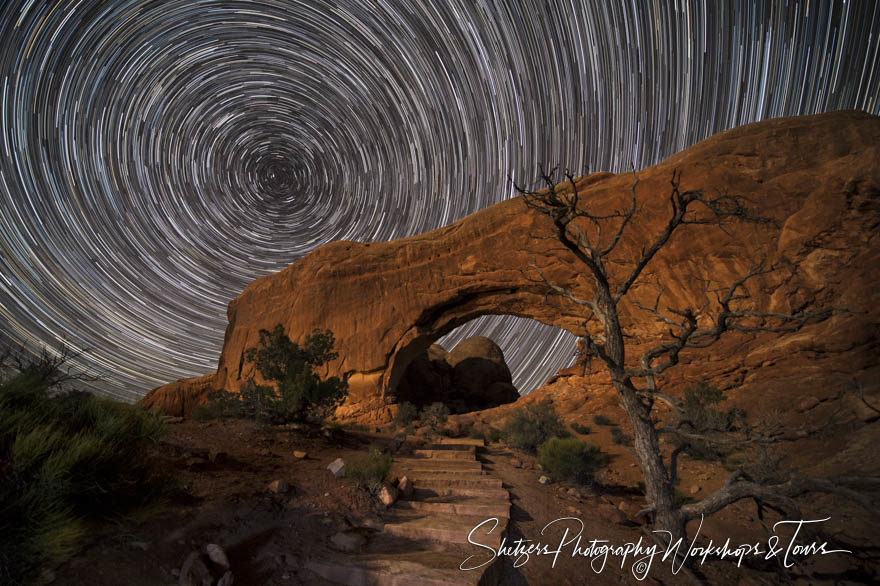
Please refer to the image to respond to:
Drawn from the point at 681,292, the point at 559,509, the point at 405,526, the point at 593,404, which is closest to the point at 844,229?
the point at 681,292

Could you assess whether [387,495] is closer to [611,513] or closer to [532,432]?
[611,513]

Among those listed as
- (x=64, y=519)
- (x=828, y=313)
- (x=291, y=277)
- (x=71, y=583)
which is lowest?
(x=71, y=583)

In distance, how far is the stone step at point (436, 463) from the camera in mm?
7543

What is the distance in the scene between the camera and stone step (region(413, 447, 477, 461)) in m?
8.63

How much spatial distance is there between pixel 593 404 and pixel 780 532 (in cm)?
1053

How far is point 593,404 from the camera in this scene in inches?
617

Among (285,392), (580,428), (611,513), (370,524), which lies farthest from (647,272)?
(370,524)

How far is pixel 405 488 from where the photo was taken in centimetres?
579

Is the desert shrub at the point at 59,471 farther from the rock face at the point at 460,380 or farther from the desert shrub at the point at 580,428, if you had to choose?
the rock face at the point at 460,380

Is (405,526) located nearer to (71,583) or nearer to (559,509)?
(559,509)

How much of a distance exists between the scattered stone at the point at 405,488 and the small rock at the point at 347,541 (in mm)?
1483

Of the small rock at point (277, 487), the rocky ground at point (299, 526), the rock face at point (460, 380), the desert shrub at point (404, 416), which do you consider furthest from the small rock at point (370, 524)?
the rock face at point (460, 380)

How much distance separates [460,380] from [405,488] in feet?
81.4

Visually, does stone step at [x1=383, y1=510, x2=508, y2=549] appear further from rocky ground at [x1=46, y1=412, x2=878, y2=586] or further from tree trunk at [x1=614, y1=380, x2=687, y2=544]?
tree trunk at [x1=614, y1=380, x2=687, y2=544]
